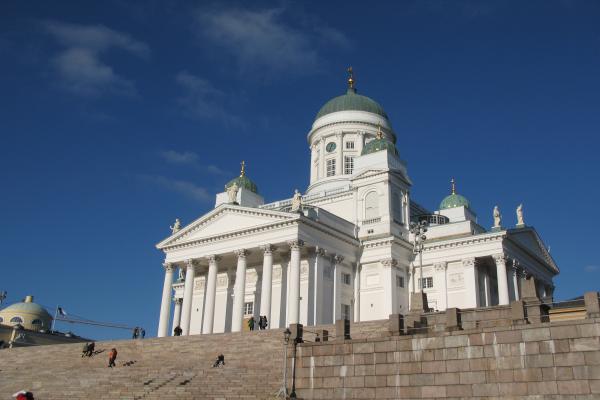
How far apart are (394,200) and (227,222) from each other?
13121 millimetres

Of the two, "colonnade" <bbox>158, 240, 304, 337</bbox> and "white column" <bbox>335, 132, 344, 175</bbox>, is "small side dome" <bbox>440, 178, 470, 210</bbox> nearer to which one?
"white column" <bbox>335, 132, 344, 175</bbox>

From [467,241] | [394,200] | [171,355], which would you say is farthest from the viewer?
[394,200]

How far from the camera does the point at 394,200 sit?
157ft

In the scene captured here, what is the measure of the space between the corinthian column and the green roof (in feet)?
65.8

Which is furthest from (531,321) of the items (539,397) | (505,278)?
(505,278)

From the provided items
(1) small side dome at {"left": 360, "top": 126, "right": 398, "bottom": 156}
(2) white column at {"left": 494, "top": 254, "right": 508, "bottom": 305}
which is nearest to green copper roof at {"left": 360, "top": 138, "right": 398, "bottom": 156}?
(1) small side dome at {"left": 360, "top": 126, "right": 398, "bottom": 156}

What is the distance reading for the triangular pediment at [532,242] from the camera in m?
46.3

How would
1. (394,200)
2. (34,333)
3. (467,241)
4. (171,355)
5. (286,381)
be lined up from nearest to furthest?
(286,381) → (171,355) → (467,241) → (394,200) → (34,333)

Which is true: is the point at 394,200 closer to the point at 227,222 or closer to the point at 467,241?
the point at 467,241

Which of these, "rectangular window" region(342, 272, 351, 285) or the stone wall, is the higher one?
"rectangular window" region(342, 272, 351, 285)

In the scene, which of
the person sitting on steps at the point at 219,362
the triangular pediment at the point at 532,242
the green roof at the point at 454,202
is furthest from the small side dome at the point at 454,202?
the person sitting on steps at the point at 219,362

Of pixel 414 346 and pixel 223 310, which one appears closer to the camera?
pixel 414 346

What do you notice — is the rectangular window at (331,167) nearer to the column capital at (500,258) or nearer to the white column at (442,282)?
the white column at (442,282)

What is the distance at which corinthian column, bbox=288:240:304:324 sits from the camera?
38.5 metres
